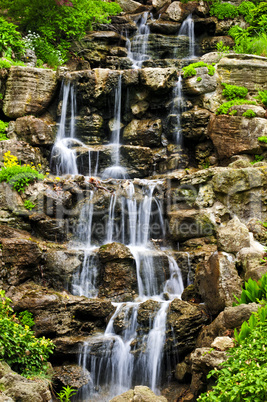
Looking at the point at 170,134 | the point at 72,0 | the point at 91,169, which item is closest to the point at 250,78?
the point at 170,134

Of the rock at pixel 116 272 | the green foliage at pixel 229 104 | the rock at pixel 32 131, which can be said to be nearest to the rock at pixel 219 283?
the rock at pixel 116 272

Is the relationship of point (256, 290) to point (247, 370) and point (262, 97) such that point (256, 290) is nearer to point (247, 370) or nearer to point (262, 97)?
point (247, 370)

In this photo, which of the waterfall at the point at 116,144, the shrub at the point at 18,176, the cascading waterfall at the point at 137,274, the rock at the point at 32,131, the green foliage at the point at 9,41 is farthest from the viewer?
the green foliage at the point at 9,41

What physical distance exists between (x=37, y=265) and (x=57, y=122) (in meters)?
7.23

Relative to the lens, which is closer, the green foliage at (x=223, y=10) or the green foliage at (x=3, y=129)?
the green foliage at (x=3, y=129)

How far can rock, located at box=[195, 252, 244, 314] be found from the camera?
A: 6812 millimetres

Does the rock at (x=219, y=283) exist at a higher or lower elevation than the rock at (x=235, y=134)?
lower

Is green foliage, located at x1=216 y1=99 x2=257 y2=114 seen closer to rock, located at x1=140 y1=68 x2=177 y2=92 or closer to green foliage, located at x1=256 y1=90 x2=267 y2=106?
green foliage, located at x1=256 y1=90 x2=267 y2=106

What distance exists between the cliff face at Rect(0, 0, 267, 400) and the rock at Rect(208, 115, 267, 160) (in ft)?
0.11

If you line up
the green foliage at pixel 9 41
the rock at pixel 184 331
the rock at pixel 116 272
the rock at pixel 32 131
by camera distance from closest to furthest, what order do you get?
the rock at pixel 184 331
the rock at pixel 116 272
the rock at pixel 32 131
the green foliage at pixel 9 41

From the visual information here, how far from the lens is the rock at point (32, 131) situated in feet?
42.6

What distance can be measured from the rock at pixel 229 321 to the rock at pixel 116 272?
2992 millimetres

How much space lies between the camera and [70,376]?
7.03 m

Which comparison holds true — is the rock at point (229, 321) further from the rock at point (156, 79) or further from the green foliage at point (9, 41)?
the green foliage at point (9, 41)
